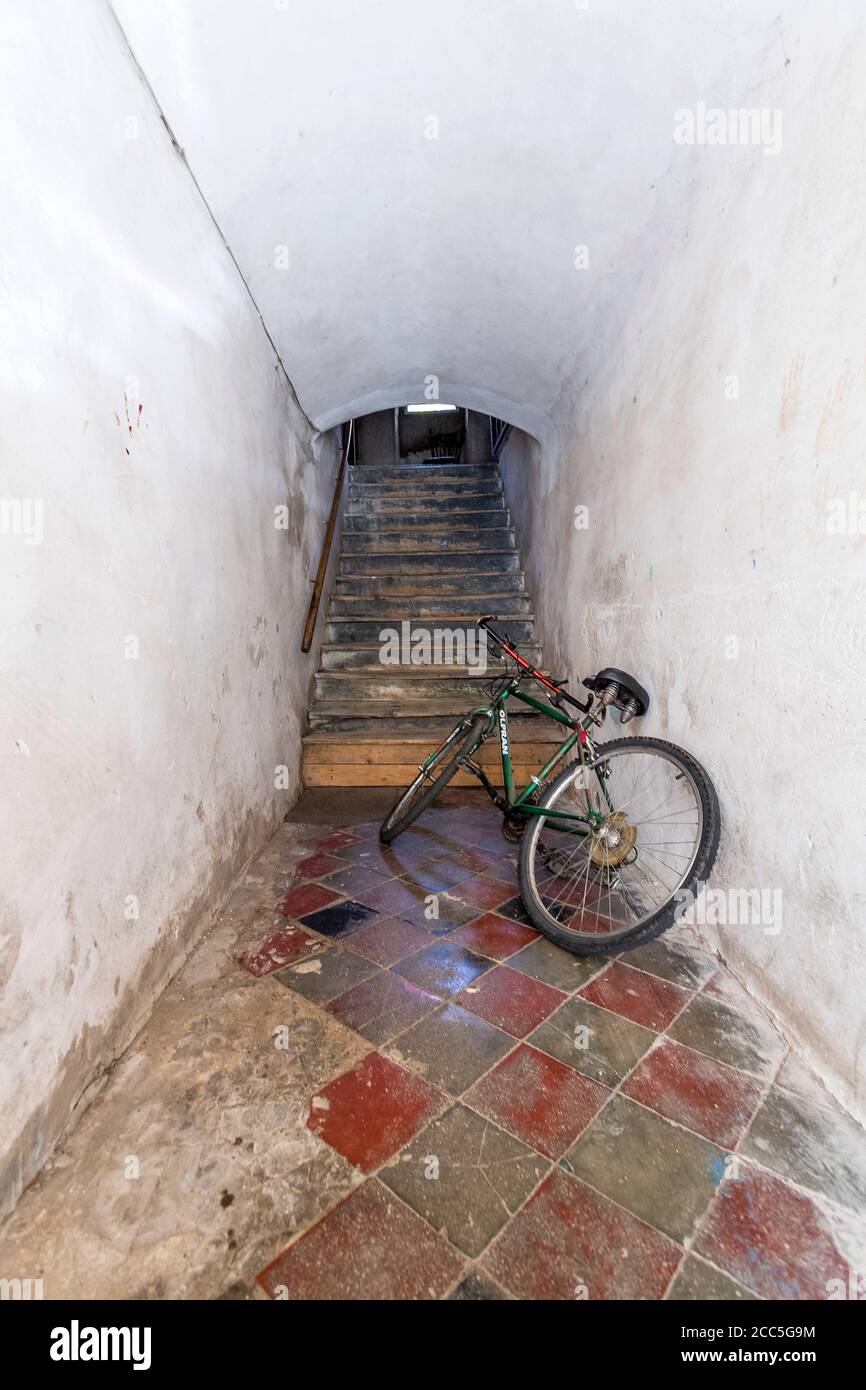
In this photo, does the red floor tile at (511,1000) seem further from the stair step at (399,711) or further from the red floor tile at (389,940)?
the stair step at (399,711)

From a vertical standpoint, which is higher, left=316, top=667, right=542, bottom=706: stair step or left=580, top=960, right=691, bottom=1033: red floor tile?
left=316, top=667, right=542, bottom=706: stair step

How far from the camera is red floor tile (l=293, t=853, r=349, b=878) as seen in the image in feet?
8.29

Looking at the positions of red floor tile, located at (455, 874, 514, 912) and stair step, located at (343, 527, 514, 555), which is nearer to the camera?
red floor tile, located at (455, 874, 514, 912)

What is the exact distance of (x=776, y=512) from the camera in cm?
153

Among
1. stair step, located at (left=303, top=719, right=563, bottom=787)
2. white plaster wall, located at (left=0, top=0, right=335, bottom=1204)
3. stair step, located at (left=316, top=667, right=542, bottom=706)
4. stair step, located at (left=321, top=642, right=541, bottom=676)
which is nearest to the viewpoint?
white plaster wall, located at (left=0, top=0, right=335, bottom=1204)

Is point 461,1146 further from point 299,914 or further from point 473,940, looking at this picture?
point 299,914

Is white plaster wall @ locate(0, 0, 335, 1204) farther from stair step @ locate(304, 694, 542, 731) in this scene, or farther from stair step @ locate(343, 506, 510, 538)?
stair step @ locate(343, 506, 510, 538)

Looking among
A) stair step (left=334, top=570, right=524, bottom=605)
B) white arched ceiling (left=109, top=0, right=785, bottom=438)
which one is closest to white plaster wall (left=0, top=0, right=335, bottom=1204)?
white arched ceiling (left=109, top=0, right=785, bottom=438)

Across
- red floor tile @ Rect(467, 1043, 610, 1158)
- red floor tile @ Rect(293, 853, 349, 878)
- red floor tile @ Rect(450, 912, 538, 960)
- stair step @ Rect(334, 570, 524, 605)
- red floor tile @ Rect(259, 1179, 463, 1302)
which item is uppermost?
stair step @ Rect(334, 570, 524, 605)

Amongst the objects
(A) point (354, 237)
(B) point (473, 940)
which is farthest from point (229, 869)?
(A) point (354, 237)

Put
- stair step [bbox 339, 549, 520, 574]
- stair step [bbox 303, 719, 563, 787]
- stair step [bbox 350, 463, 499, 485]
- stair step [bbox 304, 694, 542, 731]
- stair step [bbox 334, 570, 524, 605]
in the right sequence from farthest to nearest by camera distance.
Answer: stair step [bbox 350, 463, 499, 485]
stair step [bbox 339, 549, 520, 574]
stair step [bbox 334, 570, 524, 605]
stair step [bbox 304, 694, 542, 731]
stair step [bbox 303, 719, 563, 787]

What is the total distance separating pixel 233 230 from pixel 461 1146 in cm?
301

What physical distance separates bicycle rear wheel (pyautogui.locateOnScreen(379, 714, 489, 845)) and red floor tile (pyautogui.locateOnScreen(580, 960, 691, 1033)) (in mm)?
1156

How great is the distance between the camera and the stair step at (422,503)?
600 cm
